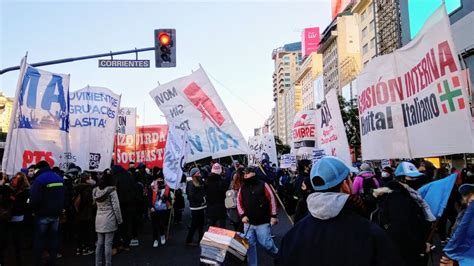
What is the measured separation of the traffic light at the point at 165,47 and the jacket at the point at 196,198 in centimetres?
518

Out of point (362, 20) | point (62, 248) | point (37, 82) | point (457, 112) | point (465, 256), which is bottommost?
point (62, 248)

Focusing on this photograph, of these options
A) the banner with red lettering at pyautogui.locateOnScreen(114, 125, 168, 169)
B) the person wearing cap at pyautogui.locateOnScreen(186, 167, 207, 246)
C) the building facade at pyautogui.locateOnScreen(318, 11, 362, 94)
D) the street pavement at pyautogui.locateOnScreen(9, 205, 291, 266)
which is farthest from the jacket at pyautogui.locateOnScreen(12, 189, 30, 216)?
the building facade at pyautogui.locateOnScreen(318, 11, 362, 94)

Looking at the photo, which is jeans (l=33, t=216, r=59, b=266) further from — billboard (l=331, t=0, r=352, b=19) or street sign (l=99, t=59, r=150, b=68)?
billboard (l=331, t=0, r=352, b=19)

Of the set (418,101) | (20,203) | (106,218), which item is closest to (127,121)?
(20,203)

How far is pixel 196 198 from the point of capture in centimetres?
977

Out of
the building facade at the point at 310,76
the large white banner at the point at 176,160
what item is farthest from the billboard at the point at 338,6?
the large white banner at the point at 176,160

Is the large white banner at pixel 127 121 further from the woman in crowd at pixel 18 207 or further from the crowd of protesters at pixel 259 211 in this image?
the woman in crowd at pixel 18 207

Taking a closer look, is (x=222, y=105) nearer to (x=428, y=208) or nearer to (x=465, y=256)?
(x=428, y=208)

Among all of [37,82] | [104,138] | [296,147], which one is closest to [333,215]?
[37,82]

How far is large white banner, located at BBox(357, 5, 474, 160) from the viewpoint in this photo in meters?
4.44

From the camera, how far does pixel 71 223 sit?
10.3 meters

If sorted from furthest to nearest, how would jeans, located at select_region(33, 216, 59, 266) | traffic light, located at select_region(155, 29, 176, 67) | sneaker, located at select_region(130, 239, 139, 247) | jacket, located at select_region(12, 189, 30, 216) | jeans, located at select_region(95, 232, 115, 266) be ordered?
traffic light, located at select_region(155, 29, 176, 67)
sneaker, located at select_region(130, 239, 139, 247)
jacket, located at select_region(12, 189, 30, 216)
jeans, located at select_region(33, 216, 59, 266)
jeans, located at select_region(95, 232, 115, 266)

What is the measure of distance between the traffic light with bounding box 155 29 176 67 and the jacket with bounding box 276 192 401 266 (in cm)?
1187

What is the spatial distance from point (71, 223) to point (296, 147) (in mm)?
9338
